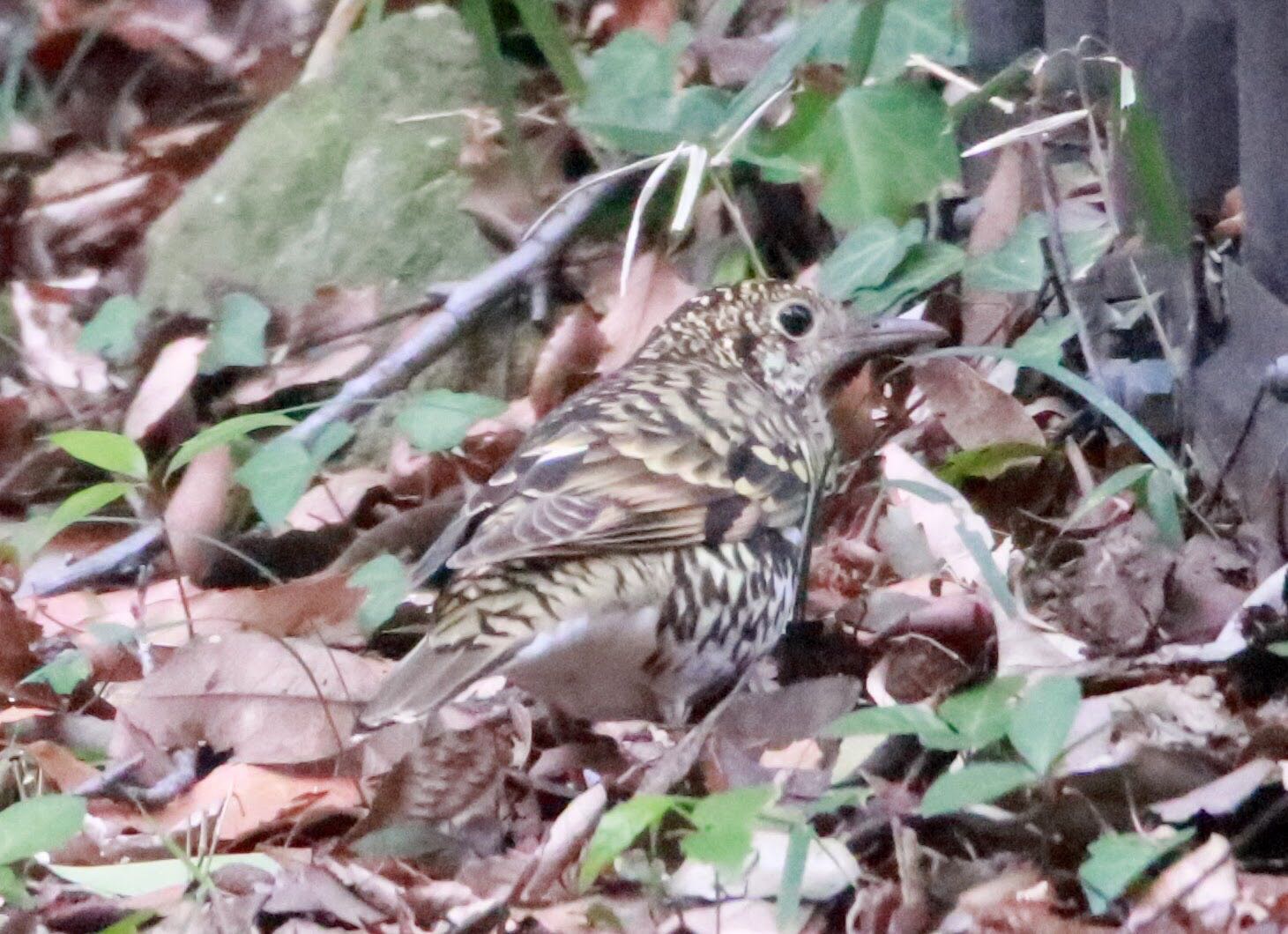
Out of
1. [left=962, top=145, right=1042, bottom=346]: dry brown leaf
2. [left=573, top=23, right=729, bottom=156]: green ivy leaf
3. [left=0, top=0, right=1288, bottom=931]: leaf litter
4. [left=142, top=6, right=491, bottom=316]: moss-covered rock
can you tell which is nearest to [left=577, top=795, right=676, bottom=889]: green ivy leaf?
[left=0, top=0, right=1288, bottom=931]: leaf litter

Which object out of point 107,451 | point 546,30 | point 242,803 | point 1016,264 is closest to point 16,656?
point 107,451

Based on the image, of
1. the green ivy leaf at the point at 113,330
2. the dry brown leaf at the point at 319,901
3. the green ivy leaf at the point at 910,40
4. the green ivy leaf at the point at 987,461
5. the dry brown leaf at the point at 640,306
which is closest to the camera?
the dry brown leaf at the point at 319,901

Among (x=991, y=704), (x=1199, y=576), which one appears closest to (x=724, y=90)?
(x=1199, y=576)

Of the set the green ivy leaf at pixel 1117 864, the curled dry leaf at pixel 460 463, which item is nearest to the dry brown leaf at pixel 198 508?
the curled dry leaf at pixel 460 463

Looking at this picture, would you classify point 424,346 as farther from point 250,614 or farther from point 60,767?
point 60,767

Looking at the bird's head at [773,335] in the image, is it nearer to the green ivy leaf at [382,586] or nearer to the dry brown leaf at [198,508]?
the green ivy leaf at [382,586]

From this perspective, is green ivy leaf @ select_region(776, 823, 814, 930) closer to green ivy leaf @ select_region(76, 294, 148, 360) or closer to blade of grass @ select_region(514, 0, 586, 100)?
blade of grass @ select_region(514, 0, 586, 100)
